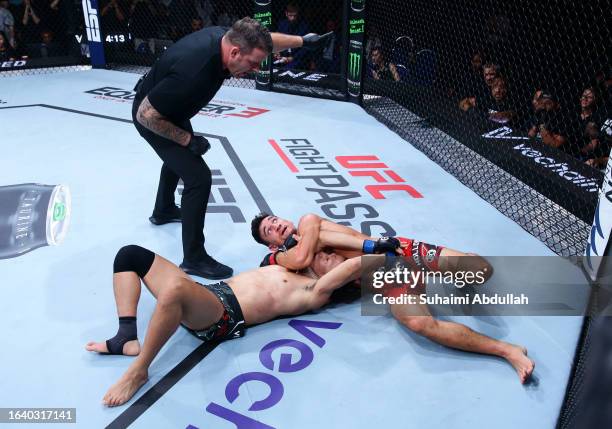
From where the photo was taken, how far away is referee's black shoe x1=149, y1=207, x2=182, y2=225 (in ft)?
11.4

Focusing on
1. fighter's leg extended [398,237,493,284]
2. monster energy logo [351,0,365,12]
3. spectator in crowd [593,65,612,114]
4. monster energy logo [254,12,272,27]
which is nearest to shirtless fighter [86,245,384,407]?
fighter's leg extended [398,237,493,284]

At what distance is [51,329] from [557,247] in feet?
9.35

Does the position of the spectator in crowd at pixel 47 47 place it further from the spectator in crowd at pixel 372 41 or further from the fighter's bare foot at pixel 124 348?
the fighter's bare foot at pixel 124 348

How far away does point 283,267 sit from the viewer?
2578 mm

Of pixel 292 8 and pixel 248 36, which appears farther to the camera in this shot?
pixel 292 8

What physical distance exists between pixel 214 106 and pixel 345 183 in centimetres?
271

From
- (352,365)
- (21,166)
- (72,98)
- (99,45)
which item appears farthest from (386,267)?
(99,45)

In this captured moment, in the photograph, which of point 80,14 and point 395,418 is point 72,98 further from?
point 395,418

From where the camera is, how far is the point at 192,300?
2141 millimetres

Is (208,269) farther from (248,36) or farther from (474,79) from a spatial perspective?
(474,79)

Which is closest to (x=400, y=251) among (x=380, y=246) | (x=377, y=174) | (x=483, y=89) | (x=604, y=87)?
(x=380, y=246)

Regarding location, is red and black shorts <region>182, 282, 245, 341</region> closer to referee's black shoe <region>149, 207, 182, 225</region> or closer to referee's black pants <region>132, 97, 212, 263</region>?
referee's black pants <region>132, 97, 212, 263</region>

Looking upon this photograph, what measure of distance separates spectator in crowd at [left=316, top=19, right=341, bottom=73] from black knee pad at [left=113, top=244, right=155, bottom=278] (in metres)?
5.33

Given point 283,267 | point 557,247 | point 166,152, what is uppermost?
point 166,152
